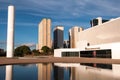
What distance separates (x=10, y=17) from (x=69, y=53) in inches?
1341

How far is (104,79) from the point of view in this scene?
24.6 meters

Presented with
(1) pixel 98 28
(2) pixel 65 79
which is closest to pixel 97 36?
(1) pixel 98 28

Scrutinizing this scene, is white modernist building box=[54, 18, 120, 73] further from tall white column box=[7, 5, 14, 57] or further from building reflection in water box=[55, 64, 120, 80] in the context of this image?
building reflection in water box=[55, 64, 120, 80]

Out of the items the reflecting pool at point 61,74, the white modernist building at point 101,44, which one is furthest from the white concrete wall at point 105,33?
the reflecting pool at point 61,74

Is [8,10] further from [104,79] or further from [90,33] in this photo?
[104,79]

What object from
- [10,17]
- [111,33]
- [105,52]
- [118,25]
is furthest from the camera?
[111,33]

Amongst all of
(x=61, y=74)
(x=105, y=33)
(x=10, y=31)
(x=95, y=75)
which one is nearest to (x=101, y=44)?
(x=105, y=33)

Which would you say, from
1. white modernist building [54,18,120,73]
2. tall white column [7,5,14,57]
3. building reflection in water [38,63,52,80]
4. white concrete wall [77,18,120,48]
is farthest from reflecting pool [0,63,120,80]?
white concrete wall [77,18,120,48]

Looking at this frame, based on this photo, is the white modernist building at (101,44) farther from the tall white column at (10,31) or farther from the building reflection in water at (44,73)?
the building reflection in water at (44,73)

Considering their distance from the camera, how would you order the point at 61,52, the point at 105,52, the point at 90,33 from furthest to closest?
1. the point at 90,33
2. the point at 61,52
3. the point at 105,52

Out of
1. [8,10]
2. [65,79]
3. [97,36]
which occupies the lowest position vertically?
[65,79]

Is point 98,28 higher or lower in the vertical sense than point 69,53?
higher

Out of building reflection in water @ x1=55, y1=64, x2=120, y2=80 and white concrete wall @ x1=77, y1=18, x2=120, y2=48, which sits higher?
white concrete wall @ x1=77, y1=18, x2=120, y2=48

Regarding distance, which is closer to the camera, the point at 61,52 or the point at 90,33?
the point at 61,52
